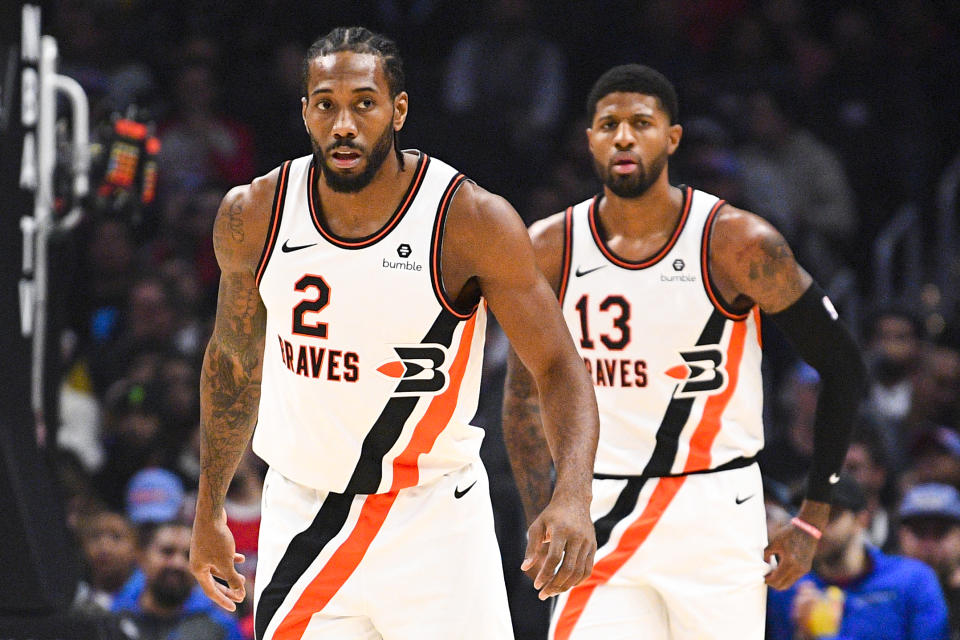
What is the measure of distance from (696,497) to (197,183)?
6404mm

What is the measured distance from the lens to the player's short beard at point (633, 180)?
4.79 metres

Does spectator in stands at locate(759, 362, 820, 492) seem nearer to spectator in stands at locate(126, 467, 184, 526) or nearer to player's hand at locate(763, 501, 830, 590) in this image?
player's hand at locate(763, 501, 830, 590)

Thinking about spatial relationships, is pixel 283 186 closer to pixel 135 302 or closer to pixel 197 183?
pixel 135 302

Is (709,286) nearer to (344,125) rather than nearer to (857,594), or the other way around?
(344,125)

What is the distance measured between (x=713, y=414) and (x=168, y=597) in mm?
3090

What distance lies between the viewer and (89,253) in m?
9.88

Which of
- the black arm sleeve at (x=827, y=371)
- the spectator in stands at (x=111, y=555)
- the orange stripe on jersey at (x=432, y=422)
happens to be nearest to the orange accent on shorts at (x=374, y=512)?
the orange stripe on jersey at (x=432, y=422)

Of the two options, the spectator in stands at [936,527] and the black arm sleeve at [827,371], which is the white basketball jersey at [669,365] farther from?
the spectator in stands at [936,527]

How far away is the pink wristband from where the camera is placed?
472 cm

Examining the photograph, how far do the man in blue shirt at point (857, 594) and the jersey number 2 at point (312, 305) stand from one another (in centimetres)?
304

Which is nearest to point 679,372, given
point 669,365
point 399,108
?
point 669,365

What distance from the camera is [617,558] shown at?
15.0 ft

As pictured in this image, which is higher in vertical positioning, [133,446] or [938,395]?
[938,395]

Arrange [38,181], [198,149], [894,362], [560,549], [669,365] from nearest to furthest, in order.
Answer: [560,549]
[669,365]
[38,181]
[894,362]
[198,149]
